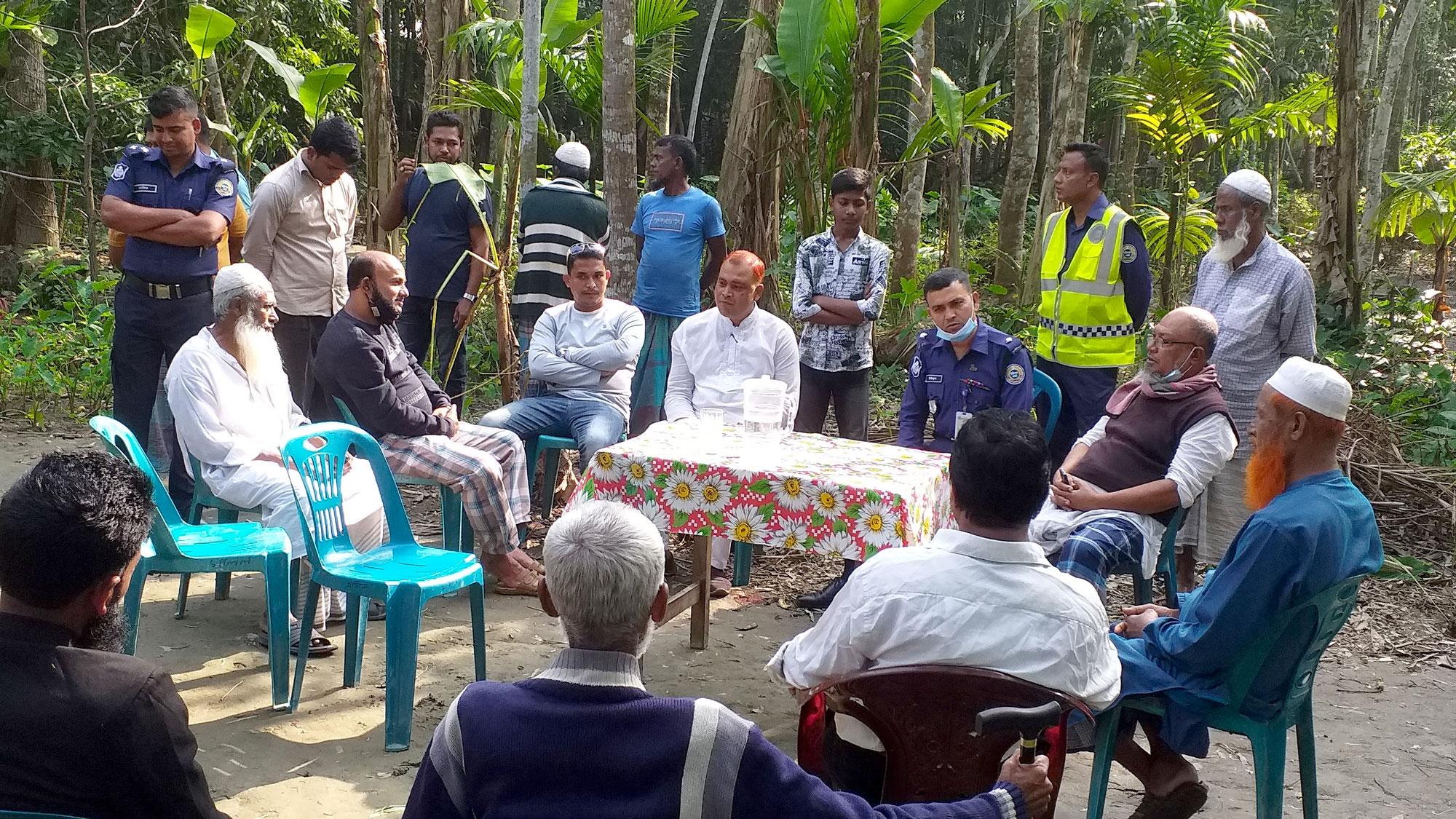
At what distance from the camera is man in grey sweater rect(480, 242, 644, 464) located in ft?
18.5

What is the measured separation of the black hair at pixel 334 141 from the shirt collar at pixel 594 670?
14.7 ft

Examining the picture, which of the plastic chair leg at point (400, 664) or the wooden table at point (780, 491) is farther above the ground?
the wooden table at point (780, 491)

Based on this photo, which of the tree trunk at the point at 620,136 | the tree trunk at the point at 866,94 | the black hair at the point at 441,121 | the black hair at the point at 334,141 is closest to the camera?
the black hair at the point at 334,141

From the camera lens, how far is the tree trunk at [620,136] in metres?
6.35

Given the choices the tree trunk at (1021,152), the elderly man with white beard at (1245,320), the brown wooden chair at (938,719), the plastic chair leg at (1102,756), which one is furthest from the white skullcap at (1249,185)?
the tree trunk at (1021,152)

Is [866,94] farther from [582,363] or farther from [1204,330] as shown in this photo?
[1204,330]

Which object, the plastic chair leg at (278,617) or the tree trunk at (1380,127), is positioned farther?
the tree trunk at (1380,127)

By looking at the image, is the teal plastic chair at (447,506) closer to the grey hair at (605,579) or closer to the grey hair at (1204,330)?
the grey hair at (1204,330)

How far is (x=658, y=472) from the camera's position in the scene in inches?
158

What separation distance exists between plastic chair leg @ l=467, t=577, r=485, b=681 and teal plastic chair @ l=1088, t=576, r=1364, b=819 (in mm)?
1994

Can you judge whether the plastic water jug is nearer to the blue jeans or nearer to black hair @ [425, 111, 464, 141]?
the blue jeans

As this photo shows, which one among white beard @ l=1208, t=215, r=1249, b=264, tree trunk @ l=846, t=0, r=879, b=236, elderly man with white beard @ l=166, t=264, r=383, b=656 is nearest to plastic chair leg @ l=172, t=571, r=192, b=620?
elderly man with white beard @ l=166, t=264, r=383, b=656

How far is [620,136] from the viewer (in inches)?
254

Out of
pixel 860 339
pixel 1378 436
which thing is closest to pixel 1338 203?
pixel 1378 436
